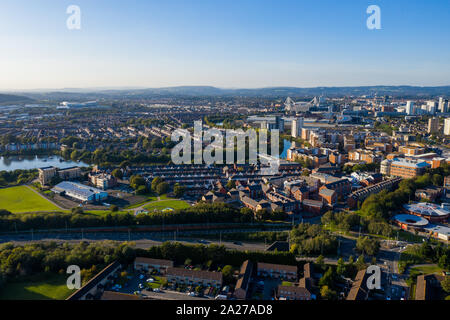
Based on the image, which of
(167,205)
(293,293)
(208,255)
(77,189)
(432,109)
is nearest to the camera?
(293,293)

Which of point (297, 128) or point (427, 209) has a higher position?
point (297, 128)

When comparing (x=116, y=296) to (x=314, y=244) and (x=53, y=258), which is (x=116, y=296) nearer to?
(x=53, y=258)

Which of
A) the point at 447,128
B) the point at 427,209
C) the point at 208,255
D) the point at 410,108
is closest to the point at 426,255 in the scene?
the point at 427,209

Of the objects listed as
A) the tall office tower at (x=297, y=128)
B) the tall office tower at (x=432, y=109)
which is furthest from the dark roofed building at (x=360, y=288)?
the tall office tower at (x=432, y=109)

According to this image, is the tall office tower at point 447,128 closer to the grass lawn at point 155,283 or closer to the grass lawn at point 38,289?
the grass lawn at point 155,283

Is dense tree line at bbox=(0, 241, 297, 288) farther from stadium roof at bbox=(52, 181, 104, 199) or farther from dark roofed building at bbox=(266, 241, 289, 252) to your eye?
stadium roof at bbox=(52, 181, 104, 199)

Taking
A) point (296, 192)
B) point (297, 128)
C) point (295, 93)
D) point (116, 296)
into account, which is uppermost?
point (295, 93)
